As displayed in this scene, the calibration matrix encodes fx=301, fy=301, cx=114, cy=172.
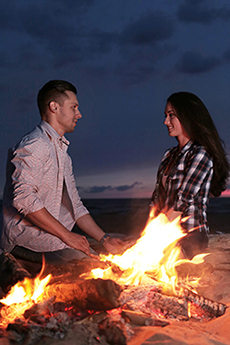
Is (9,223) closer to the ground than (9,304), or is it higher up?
higher up

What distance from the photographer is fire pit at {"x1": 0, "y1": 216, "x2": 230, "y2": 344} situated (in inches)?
89.5

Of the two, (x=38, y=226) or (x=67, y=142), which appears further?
(x=67, y=142)

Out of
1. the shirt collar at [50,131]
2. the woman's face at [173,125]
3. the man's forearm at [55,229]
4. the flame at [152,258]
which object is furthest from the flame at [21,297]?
the woman's face at [173,125]

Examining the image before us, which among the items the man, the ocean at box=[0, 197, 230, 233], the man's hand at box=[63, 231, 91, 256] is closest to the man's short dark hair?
the man

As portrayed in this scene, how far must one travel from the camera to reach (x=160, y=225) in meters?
4.60

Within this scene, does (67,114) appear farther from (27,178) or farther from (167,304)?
(167,304)

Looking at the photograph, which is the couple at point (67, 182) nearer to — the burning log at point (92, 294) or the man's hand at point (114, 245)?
the man's hand at point (114, 245)

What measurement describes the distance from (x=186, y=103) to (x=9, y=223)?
3.07 meters

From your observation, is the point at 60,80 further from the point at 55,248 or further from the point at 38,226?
the point at 55,248

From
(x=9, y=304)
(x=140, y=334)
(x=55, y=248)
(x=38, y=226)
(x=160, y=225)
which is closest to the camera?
(x=140, y=334)

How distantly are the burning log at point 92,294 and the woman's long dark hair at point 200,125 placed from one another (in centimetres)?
284

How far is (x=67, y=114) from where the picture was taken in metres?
4.16

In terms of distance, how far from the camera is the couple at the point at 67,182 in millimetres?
3545

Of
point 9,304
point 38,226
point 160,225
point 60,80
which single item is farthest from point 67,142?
point 9,304
